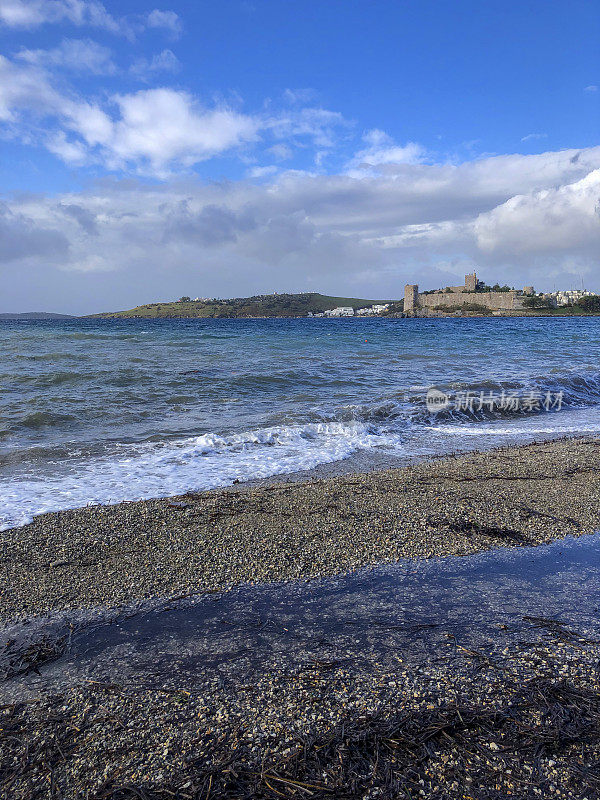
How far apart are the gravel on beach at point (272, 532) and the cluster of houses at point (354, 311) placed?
6045 inches

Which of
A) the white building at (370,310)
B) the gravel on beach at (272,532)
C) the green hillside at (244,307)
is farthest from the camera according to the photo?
the white building at (370,310)

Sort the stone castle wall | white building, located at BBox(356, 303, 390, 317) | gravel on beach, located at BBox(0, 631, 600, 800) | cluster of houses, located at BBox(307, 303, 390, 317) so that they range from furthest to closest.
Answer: white building, located at BBox(356, 303, 390, 317) < cluster of houses, located at BBox(307, 303, 390, 317) < the stone castle wall < gravel on beach, located at BBox(0, 631, 600, 800)

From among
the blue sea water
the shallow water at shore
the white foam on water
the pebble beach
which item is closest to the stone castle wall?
the blue sea water

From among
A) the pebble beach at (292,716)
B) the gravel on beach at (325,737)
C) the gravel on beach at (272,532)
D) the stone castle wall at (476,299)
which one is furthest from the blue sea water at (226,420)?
the stone castle wall at (476,299)

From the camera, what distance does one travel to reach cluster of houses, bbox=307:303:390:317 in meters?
162

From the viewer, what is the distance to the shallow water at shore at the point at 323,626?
12.4ft

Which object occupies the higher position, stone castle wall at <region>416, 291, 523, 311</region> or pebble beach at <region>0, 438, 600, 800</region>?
stone castle wall at <region>416, 291, 523, 311</region>

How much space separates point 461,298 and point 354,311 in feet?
122

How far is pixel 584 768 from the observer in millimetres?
2881

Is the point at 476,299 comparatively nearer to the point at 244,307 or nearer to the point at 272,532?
the point at 244,307

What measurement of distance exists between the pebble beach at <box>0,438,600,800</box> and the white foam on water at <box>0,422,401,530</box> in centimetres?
213

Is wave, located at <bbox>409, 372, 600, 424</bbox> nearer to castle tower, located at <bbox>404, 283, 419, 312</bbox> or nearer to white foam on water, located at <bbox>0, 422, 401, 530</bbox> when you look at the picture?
white foam on water, located at <bbox>0, 422, 401, 530</bbox>

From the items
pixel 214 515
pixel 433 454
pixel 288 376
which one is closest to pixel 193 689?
pixel 214 515

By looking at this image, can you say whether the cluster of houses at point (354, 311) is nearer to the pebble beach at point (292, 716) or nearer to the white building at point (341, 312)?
the white building at point (341, 312)
